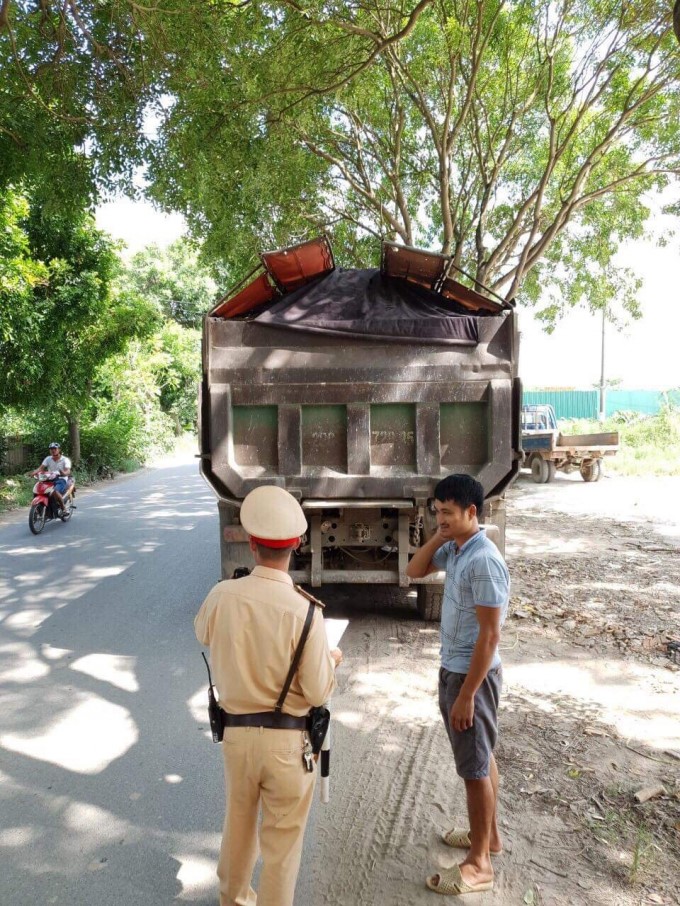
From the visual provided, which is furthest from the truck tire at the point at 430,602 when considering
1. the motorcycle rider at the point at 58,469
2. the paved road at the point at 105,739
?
the motorcycle rider at the point at 58,469

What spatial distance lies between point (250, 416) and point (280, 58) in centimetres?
487

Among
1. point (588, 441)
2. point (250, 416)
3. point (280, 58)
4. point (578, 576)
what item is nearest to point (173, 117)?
point (280, 58)

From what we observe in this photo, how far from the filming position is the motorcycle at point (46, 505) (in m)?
11.5

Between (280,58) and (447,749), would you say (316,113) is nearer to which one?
(280,58)

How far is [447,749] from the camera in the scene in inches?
163

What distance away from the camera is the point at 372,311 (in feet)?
20.4

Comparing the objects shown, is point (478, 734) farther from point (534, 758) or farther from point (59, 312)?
point (59, 312)

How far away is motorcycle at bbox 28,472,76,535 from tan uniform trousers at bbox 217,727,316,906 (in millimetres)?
10004

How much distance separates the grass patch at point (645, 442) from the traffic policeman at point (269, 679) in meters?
19.6

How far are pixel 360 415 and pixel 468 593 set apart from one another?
3.15m

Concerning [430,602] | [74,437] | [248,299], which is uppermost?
[248,299]

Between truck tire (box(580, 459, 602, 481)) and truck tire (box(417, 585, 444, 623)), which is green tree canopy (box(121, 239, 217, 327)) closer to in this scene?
truck tire (box(580, 459, 602, 481))

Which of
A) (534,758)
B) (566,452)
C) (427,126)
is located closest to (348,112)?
(427,126)

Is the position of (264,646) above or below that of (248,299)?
below
